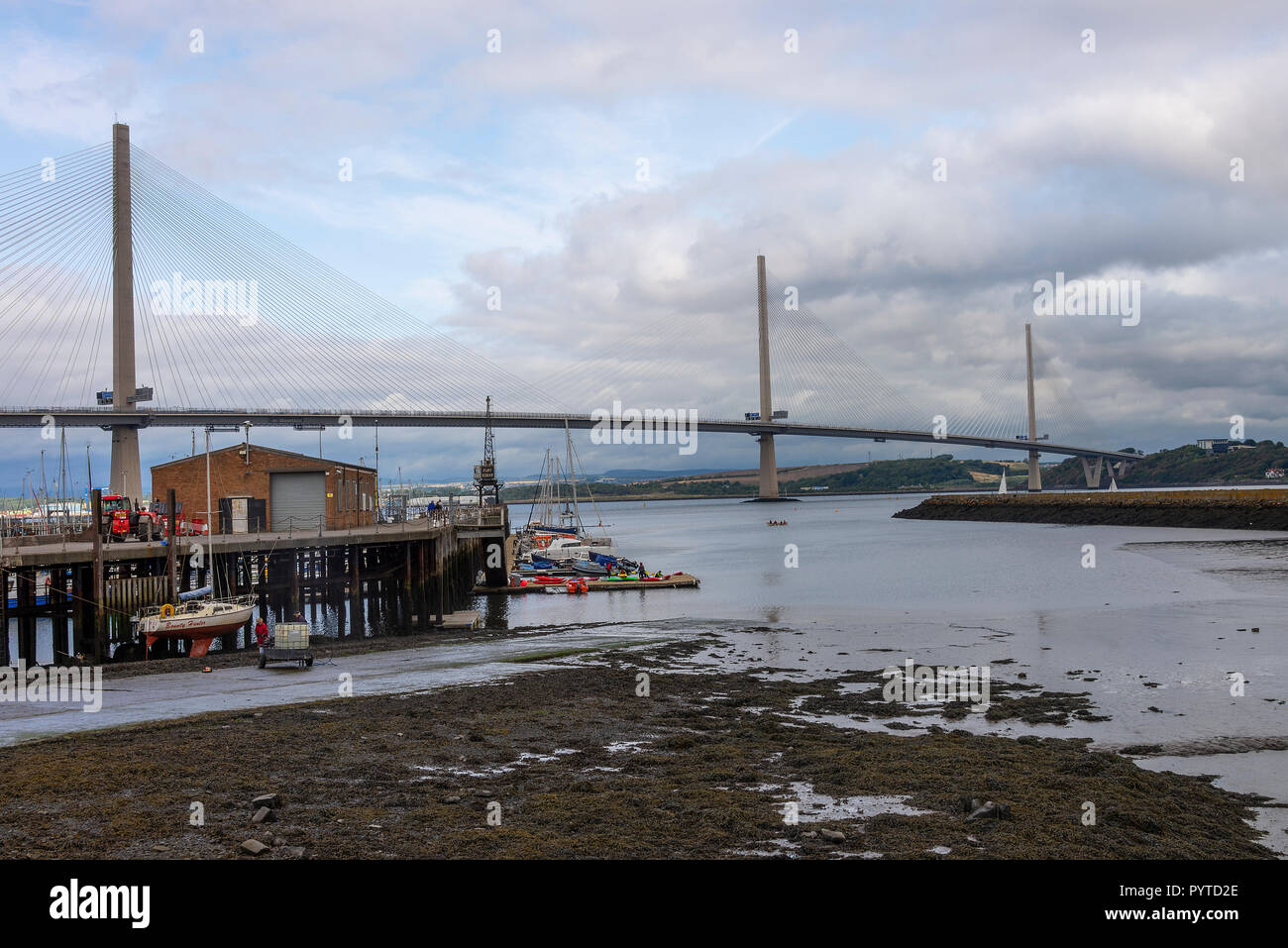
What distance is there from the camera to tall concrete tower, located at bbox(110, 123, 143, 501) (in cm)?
6112

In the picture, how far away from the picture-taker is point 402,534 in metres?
43.7

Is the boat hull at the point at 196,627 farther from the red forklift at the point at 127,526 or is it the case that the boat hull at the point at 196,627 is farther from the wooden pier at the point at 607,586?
the wooden pier at the point at 607,586

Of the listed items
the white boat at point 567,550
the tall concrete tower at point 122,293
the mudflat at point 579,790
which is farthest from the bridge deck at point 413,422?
the mudflat at point 579,790

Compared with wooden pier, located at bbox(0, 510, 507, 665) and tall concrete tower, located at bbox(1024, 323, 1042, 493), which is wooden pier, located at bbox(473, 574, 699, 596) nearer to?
wooden pier, located at bbox(0, 510, 507, 665)

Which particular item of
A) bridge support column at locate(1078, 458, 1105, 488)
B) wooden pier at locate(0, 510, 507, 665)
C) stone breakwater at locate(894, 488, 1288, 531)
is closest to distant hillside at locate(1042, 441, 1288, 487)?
bridge support column at locate(1078, 458, 1105, 488)

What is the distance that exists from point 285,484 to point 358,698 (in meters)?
31.2

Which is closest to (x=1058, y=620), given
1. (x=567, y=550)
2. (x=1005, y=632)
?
(x=1005, y=632)

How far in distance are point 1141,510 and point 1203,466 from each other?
90.5 metres

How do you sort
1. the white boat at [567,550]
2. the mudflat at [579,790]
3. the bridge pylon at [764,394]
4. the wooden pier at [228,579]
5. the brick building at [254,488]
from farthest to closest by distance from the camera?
the bridge pylon at [764,394], the white boat at [567,550], the brick building at [254,488], the wooden pier at [228,579], the mudflat at [579,790]

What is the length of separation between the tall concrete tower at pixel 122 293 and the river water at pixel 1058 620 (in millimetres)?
35524

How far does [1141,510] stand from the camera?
87.9m

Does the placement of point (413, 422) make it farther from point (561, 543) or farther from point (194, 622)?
point (194, 622)

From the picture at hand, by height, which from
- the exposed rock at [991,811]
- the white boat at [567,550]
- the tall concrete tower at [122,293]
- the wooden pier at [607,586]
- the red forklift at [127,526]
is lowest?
the wooden pier at [607,586]

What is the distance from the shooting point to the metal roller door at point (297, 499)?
4447cm
